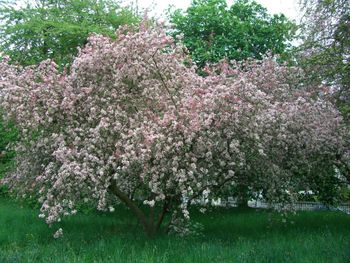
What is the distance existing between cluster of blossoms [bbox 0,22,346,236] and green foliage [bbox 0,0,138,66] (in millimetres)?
10885

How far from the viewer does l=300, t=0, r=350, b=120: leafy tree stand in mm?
11008

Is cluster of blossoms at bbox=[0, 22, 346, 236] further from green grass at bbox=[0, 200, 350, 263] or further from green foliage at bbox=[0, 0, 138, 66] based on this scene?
green foliage at bbox=[0, 0, 138, 66]

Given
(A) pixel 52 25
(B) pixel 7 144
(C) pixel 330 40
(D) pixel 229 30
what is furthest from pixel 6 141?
(D) pixel 229 30

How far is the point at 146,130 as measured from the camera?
31.0ft

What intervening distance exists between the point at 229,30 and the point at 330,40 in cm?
1875

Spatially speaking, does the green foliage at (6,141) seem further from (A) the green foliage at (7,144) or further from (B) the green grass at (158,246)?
(B) the green grass at (158,246)

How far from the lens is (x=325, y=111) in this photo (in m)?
12.5

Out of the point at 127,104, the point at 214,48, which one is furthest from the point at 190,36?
the point at 127,104

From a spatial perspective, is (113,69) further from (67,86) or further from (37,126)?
(37,126)

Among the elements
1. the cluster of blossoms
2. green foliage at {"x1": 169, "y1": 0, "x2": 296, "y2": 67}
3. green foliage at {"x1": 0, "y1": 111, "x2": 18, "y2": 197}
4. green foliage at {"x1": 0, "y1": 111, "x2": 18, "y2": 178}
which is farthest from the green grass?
green foliage at {"x1": 169, "y1": 0, "x2": 296, "y2": 67}

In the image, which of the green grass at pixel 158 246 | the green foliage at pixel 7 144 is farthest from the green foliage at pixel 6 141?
the green grass at pixel 158 246

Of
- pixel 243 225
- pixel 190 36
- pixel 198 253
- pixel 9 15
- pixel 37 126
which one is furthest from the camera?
pixel 190 36

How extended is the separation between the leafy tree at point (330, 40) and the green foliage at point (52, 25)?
10.9 metres

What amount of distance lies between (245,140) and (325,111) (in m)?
3.65
